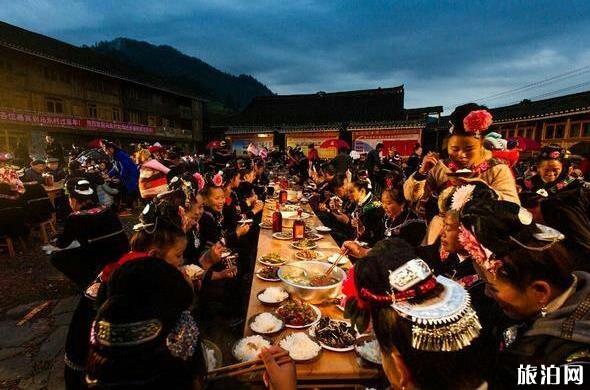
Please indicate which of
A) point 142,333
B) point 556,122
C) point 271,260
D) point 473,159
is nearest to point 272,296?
point 271,260

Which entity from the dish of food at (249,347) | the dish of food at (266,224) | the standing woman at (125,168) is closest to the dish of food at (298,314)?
the dish of food at (249,347)

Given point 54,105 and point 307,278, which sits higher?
point 54,105

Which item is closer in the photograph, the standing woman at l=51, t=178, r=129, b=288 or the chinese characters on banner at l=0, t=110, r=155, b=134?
the standing woman at l=51, t=178, r=129, b=288

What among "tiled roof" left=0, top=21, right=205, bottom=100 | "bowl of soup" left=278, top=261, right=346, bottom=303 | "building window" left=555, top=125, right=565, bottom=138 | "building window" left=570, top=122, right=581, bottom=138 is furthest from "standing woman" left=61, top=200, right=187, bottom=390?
"tiled roof" left=0, top=21, right=205, bottom=100

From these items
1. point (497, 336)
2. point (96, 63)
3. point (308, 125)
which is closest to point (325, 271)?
point (497, 336)

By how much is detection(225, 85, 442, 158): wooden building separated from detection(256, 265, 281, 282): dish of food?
76.6ft

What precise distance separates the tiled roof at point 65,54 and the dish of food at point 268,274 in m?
28.4

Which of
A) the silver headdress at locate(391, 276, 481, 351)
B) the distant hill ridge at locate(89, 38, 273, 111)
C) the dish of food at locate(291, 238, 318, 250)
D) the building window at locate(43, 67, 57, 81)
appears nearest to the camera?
the silver headdress at locate(391, 276, 481, 351)

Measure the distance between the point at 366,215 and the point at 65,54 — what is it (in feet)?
111

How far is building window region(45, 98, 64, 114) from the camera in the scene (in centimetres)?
2727

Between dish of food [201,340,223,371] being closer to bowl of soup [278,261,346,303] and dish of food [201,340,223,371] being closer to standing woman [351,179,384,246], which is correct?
bowl of soup [278,261,346,303]

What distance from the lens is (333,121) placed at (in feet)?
101

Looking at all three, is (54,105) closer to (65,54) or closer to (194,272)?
(65,54)

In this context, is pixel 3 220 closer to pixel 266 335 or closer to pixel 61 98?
pixel 266 335
